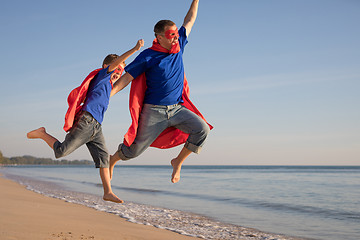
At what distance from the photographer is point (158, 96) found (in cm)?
394

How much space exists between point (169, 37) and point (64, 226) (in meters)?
7.06

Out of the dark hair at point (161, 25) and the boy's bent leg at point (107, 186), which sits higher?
the dark hair at point (161, 25)

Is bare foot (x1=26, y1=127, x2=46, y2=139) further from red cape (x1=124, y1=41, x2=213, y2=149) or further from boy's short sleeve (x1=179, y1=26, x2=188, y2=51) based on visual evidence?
boy's short sleeve (x1=179, y1=26, x2=188, y2=51)

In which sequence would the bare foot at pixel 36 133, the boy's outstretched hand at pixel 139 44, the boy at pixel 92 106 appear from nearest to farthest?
the boy's outstretched hand at pixel 139 44 → the boy at pixel 92 106 → the bare foot at pixel 36 133

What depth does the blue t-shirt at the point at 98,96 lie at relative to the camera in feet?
12.7

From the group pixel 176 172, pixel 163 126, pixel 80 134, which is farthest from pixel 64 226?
pixel 163 126

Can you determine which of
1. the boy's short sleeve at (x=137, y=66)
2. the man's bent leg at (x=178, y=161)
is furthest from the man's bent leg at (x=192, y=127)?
the boy's short sleeve at (x=137, y=66)

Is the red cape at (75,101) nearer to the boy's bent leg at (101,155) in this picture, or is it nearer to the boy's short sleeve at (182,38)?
the boy's bent leg at (101,155)

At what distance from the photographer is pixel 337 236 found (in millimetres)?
11305

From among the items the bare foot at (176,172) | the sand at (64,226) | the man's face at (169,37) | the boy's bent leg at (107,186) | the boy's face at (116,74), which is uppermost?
the man's face at (169,37)

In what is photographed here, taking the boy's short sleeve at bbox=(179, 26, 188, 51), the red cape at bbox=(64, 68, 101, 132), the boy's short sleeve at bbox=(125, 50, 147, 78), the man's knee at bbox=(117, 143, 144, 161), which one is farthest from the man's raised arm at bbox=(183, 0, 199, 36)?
the man's knee at bbox=(117, 143, 144, 161)

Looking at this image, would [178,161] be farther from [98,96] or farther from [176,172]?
[98,96]

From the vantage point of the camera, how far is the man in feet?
12.7

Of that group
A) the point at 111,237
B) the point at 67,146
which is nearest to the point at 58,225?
the point at 111,237
